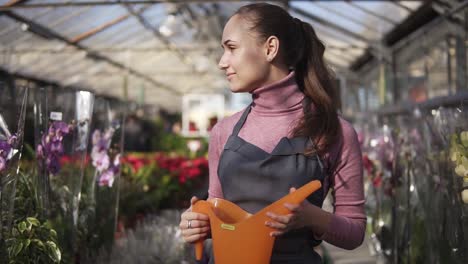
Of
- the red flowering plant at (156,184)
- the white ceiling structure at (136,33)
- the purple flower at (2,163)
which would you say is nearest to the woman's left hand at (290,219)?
the purple flower at (2,163)

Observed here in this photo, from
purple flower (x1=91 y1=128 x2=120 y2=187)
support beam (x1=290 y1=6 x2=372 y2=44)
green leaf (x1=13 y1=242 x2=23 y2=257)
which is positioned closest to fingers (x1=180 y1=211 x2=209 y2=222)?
green leaf (x1=13 y1=242 x2=23 y2=257)

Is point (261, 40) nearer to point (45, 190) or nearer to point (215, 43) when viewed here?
Answer: point (45, 190)

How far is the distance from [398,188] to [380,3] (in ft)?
24.1

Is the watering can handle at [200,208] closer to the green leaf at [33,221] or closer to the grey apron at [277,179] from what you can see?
the grey apron at [277,179]

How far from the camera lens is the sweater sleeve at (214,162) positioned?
136 cm

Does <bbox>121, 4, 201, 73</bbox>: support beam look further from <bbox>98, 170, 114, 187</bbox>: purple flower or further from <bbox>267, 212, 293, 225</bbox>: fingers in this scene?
<bbox>267, 212, 293, 225</bbox>: fingers

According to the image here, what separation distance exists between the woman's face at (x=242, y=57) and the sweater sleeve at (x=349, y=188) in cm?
22

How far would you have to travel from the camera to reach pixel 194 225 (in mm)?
1189

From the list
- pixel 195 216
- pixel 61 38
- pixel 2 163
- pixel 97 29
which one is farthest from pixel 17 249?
pixel 97 29

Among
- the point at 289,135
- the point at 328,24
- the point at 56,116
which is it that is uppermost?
the point at 328,24

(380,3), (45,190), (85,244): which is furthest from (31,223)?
(380,3)

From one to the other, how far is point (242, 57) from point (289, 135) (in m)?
0.19

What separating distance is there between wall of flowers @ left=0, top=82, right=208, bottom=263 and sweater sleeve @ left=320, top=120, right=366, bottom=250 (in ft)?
2.02

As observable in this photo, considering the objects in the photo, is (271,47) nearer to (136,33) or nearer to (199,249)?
(199,249)
